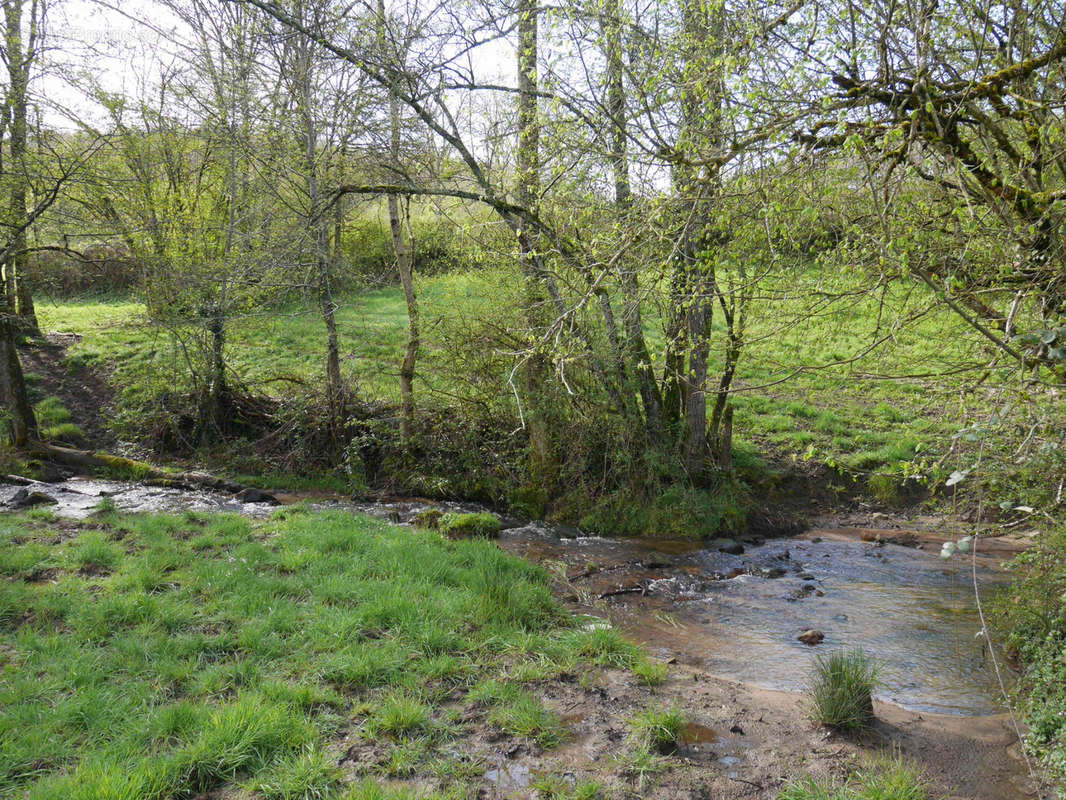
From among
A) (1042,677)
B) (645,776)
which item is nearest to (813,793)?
(645,776)

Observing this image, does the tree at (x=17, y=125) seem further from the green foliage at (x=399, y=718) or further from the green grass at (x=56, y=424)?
the green foliage at (x=399, y=718)

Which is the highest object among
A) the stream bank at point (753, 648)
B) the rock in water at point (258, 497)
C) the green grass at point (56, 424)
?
the green grass at point (56, 424)

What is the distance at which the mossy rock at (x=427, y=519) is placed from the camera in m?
9.79

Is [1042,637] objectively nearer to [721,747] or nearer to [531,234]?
[721,747]

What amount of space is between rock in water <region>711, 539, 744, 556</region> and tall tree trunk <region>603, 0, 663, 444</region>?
74.6 inches

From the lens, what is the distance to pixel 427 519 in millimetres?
9914

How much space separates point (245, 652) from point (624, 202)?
252 inches

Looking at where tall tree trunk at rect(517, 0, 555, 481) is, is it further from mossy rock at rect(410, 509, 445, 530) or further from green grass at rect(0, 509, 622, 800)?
green grass at rect(0, 509, 622, 800)

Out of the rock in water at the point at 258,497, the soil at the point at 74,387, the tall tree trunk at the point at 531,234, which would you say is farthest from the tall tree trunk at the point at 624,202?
the soil at the point at 74,387

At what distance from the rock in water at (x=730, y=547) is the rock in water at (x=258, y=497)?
22.1ft

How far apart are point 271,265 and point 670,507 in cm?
730

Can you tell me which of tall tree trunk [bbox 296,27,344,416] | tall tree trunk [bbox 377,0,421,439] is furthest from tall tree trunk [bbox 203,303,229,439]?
tall tree trunk [bbox 377,0,421,439]

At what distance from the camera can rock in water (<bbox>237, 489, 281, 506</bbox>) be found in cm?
1091

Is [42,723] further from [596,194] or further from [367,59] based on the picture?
[367,59]
